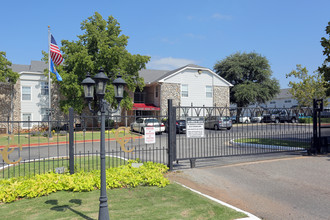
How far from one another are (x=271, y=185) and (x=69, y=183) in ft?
18.3

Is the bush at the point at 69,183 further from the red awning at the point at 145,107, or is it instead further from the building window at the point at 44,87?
the red awning at the point at 145,107

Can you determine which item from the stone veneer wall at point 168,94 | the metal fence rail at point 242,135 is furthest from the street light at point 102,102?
the stone veneer wall at point 168,94

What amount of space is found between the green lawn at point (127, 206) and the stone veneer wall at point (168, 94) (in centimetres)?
2822

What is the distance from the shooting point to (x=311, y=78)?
1549 inches

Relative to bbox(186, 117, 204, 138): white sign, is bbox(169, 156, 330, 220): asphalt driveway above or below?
below

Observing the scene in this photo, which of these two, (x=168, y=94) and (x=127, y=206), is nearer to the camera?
(x=127, y=206)

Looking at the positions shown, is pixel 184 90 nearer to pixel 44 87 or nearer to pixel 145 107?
pixel 145 107

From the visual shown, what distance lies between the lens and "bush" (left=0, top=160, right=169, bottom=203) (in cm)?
631

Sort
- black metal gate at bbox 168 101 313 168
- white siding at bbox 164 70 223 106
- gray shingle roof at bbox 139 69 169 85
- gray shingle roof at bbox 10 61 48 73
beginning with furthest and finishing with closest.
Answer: gray shingle roof at bbox 139 69 169 85
white siding at bbox 164 70 223 106
gray shingle roof at bbox 10 61 48 73
black metal gate at bbox 168 101 313 168

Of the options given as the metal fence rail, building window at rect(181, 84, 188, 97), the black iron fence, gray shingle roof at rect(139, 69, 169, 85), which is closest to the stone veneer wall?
building window at rect(181, 84, 188, 97)

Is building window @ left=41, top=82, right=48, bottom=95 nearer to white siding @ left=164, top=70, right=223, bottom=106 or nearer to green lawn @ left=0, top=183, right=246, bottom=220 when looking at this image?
white siding @ left=164, top=70, right=223, bottom=106

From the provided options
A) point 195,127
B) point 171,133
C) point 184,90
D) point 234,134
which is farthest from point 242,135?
point 184,90

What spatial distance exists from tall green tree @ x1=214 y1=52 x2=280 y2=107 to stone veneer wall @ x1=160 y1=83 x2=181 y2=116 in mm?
14417

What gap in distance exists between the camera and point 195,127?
9609 mm
